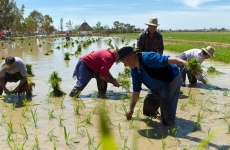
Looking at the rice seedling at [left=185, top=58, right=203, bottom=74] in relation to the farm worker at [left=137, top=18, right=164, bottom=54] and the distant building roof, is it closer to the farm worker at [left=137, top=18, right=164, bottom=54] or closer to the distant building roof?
the farm worker at [left=137, top=18, right=164, bottom=54]

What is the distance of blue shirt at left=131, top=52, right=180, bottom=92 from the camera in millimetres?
3277

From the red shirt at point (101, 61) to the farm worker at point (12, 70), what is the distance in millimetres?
1150

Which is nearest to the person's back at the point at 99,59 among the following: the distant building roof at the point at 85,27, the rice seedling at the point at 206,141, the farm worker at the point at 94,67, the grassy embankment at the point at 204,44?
the farm worker at the point at 94,67

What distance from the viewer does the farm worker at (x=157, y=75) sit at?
10.6 ft

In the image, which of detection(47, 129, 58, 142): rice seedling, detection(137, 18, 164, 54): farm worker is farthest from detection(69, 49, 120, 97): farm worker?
detection(47, 129, 58, 142): rice seedling

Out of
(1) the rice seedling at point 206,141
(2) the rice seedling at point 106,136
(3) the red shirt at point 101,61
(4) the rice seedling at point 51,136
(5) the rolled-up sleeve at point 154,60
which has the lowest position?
(4) the rice seedling at point 51,136

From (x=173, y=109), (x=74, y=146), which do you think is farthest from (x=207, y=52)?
(x=74, y=146)

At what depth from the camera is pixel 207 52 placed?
5602mm

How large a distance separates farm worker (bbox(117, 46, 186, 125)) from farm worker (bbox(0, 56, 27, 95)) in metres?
2.44

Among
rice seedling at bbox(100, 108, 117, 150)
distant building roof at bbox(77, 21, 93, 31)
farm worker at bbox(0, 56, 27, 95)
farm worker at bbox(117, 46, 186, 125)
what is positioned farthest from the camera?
distant building roof at bbox(77, 21, 93, 31)

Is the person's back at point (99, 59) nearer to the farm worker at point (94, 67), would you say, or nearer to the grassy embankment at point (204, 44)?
the farm worker at point (94, 67)

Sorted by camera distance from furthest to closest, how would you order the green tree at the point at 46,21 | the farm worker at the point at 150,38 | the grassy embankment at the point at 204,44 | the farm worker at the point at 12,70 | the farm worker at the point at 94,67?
1. the green tree at the point at 46,21
2. the grassy embankment at the point at 204,44
3. the farm worker at the point at 150,38
4. the farm worker at the point at 94,67
5. the farm worker at the point at 12,70

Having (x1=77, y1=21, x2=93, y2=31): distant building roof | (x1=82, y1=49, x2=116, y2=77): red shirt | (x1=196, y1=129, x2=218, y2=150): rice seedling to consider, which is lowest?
(x1=196, y1=129, x2=218, y2=150): rice seedling

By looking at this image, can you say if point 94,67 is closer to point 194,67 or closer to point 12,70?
point 12,70
